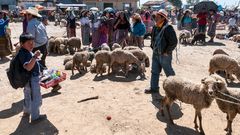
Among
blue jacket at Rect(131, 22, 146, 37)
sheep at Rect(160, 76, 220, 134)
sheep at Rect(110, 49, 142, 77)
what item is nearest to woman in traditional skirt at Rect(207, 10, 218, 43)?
blue jacket at Rect(131, 22, 146, 37)

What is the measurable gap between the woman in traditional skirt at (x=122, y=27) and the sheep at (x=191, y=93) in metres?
7.09

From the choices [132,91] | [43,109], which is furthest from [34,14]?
[132,91]

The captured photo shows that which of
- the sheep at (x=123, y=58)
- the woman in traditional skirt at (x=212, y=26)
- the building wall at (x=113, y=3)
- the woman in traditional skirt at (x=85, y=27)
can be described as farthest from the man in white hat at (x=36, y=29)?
the building wall at (x=113, y=3)

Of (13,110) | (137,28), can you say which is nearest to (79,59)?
(13,110)

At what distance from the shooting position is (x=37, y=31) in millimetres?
8359

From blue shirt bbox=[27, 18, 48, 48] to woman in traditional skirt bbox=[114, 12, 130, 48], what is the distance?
531cm

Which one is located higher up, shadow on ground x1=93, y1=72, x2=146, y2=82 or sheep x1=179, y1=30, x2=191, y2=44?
sheep x1=179, y1=30, x2=191, y2=44

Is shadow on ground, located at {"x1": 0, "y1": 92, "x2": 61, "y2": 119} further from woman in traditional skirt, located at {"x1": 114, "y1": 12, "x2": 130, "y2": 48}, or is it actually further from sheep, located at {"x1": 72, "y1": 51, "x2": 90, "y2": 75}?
woman in traditional skirt, located at {"x1": 114, "y1": 12, "x2": 130, "y2": 48}

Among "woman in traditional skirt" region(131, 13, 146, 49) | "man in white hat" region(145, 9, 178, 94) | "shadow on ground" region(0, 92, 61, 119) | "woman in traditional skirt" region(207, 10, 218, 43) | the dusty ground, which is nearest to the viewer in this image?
the dusty ground

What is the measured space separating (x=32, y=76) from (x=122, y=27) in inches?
309

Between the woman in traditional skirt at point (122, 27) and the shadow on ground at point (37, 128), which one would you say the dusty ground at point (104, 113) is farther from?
the woman in traditional skirt at point (122, 27)

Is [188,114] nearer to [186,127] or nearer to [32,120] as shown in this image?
[186,127]

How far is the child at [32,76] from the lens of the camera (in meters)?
5.77

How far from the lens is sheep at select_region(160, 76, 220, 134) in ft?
19.4
